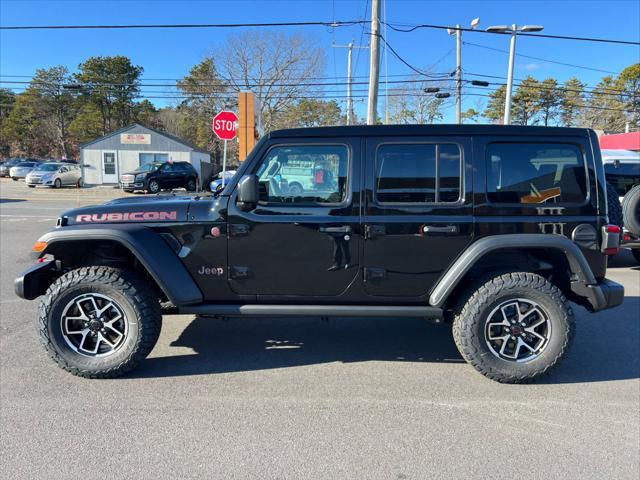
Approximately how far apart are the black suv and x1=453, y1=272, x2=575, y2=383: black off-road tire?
80.4ft

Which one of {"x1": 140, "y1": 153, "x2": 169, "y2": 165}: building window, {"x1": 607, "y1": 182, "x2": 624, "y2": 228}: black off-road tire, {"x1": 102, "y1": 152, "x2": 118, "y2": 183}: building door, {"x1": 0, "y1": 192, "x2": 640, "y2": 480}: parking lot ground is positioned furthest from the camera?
{"x1": 140, "y1": 153, "x2": 169, "y2": 165}: building window

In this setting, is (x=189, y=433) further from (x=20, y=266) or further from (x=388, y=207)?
(x=20, y=266)

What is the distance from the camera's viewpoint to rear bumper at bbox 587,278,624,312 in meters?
3.46

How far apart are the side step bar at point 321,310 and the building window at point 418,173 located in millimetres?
858

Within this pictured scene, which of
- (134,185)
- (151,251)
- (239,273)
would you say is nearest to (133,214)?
(151,251)

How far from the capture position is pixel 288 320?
197 inches

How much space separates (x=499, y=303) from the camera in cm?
347

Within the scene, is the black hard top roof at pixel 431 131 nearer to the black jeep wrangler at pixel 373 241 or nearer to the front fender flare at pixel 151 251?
the black jeep wrangler at pixel 373 241

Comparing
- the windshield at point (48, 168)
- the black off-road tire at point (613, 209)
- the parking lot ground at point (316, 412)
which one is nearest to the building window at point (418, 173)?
the parking lot ground at point (316, 412)

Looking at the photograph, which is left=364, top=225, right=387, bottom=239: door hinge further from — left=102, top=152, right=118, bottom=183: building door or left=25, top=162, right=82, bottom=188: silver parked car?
left=102, top=152, right=118, bottom=183: building door

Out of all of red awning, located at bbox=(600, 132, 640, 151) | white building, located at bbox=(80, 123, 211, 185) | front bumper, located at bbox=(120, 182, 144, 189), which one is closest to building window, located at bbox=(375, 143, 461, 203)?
front bumper, located at bbox=(120, 182, 144, 189)

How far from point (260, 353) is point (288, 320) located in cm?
98

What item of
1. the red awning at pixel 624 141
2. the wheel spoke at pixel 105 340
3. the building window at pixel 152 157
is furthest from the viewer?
the building window at pixel 152 157

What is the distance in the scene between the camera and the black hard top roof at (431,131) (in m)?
3.51
